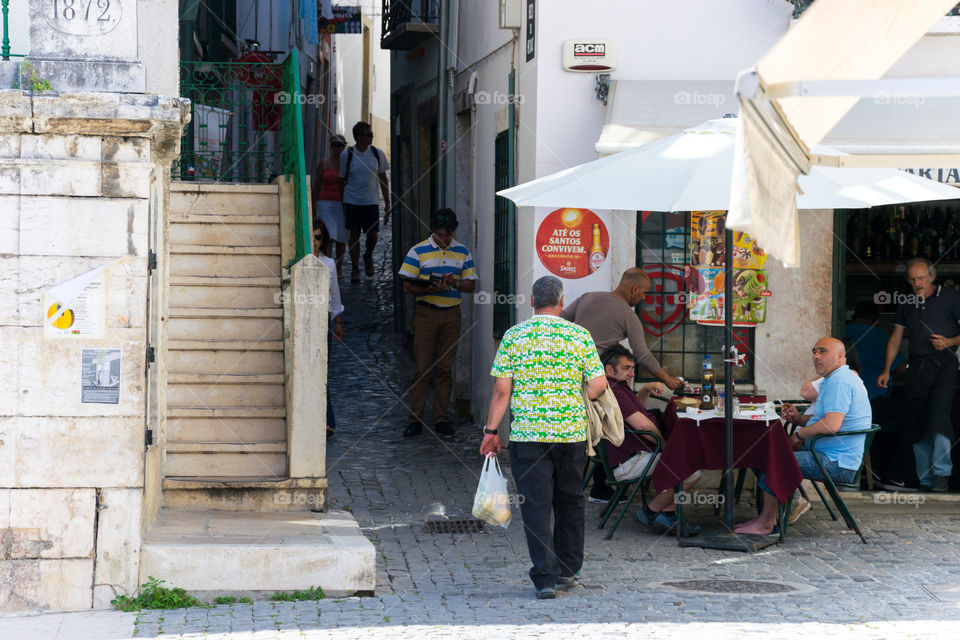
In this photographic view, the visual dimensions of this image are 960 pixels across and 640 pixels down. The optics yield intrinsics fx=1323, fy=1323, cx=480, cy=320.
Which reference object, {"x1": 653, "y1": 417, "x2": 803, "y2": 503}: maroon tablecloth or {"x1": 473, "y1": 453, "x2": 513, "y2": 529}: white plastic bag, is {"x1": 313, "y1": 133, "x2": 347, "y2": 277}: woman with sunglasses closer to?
{"x1": 653, "y1": 417, "x2": 803, "y2": 503}: maroon tablecloth

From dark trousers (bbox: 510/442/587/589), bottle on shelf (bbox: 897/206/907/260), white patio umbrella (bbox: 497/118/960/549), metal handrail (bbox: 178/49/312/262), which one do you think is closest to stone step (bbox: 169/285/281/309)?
metal handrail (bbox: 178/49/312/262)

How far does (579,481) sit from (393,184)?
12601 mm

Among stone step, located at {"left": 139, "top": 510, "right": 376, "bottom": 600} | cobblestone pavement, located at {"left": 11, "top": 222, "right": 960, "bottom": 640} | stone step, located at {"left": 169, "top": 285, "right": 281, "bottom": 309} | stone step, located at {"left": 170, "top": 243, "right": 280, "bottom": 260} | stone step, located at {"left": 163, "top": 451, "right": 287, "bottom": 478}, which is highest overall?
stone step, located at {"left": 170, "top": 243, "right": 280, "bottom": 260}

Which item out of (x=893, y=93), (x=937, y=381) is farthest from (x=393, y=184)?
(x=893, y=93)

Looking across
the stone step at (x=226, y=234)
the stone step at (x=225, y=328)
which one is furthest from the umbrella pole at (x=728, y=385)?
the stone step at (x=226, y=234)

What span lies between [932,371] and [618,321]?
2.52 meters

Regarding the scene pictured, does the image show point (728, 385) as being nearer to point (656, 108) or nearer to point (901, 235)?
point (656, 108)

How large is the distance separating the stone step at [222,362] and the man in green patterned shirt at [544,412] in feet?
11.5

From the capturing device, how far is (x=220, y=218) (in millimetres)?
11547

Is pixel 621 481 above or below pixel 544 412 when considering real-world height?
below

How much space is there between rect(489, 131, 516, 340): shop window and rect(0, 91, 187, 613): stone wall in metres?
4.73

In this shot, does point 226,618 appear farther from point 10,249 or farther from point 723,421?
point 723,421

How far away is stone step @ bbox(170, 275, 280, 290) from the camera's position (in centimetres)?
1075

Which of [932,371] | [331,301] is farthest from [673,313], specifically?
[331,301]
